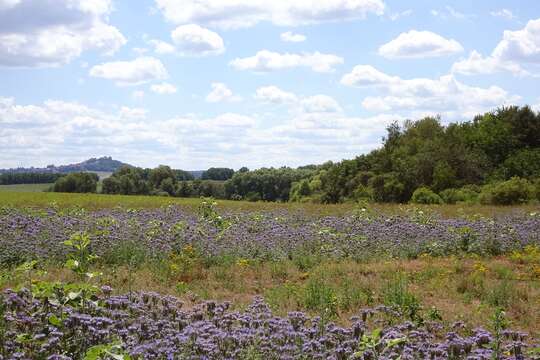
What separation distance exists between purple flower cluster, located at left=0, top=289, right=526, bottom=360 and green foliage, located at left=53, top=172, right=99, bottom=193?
56594 mm

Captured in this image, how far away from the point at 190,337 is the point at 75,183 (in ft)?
193

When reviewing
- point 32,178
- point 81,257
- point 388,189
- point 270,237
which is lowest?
point 270,237

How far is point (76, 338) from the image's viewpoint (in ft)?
15.9

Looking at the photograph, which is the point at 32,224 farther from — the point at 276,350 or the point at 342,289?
the point at 276,350

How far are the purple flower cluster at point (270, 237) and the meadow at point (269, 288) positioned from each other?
0.04 m

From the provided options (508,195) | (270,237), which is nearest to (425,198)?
(508,195)

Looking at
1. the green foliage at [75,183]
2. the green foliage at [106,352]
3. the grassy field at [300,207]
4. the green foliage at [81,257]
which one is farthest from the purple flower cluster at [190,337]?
the green foliage at [75,183]

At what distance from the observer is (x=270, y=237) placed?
1318 cm

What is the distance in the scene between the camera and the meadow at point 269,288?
4.99m

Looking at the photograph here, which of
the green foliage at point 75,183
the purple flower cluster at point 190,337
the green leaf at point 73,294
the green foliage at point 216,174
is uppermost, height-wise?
the green foliage at point 216,174

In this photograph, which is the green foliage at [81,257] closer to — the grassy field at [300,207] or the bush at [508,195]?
the grassy field at [300,207]

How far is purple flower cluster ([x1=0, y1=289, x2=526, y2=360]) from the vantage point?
187 inches

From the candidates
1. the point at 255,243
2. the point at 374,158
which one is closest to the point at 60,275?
the point at 255,243

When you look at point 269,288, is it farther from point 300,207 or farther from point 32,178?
point 32,178
